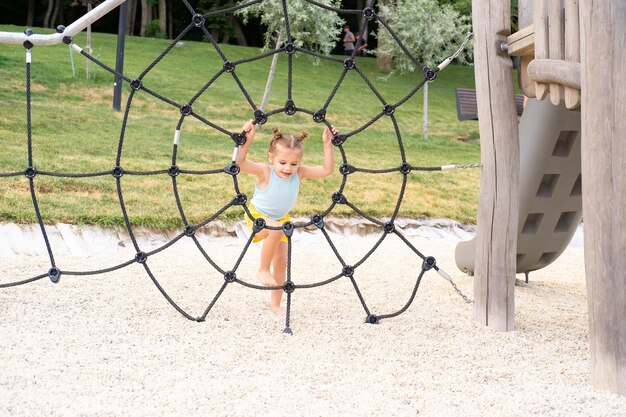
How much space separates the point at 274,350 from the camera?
11.2 feet

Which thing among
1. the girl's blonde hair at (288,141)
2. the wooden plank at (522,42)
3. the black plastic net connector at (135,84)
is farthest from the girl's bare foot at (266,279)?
the wooden plank at (522,42)

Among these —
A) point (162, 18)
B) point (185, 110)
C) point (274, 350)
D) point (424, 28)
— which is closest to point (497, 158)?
point (274, 350)

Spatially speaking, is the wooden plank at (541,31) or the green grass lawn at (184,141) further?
the green grass lawn at (184,141)

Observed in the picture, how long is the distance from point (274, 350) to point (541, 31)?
169 cm

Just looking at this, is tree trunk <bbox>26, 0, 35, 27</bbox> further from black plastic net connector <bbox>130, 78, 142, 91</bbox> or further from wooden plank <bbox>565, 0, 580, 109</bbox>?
wooden plank <bbox>565, 0, 580, 109</bbox>

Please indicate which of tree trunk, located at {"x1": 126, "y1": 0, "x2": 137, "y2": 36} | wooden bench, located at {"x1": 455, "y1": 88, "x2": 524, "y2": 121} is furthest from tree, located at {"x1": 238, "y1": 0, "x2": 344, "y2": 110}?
tree trunk, located at {"x1": 126, "y1": 0, "x2": 137, "y2": 36}

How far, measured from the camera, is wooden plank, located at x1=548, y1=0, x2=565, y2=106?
331cm

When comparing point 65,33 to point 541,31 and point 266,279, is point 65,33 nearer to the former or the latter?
point 266,279

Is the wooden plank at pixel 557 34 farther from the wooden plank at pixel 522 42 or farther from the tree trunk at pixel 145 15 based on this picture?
the tree trunk at pixel 145 15

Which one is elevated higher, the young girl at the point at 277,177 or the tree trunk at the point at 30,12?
the tree trunk at the point at 30,12

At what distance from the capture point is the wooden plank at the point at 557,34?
10.9ft

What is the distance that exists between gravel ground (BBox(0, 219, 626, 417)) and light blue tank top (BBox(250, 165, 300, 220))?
0.50 metres

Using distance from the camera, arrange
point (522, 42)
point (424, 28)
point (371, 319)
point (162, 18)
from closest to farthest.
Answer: point (522, 42) → point (371, 319) → point (424, 28) → point (162, 18)

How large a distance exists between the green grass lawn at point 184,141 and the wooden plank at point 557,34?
3.55 meters
